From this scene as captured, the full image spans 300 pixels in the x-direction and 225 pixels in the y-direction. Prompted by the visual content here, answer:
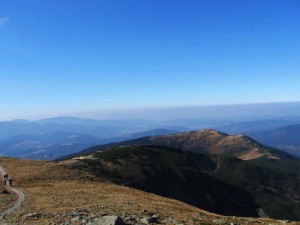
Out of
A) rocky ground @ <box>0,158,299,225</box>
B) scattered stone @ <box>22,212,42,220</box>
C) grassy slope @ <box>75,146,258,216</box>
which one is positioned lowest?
grassy slope @ <box>75,146,258,216</box>

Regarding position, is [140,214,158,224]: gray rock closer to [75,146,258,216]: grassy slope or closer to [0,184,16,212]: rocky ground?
[0,184,16,212]: rocky ground

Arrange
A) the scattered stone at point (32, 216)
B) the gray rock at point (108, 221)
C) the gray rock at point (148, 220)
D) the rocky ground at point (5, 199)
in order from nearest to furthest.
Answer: the gray rock at point (108, 221)
the gray rock at point (148, 220)
the scattered stone at point (32, 216)
the rocky ground at point (5, 199)

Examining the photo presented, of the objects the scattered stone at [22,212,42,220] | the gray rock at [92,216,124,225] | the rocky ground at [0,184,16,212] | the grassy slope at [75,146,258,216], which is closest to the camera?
the gray rock at [92,216,124,225]

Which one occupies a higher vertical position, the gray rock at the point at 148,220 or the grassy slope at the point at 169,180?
the gray rock at the point at 148,220

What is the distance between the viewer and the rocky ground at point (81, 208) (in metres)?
28.3

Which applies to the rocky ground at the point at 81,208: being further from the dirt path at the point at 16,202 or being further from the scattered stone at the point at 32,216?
the dirt path at the point at 16,202

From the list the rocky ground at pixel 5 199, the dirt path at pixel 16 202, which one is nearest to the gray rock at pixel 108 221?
the dirt path at pixel 16 202

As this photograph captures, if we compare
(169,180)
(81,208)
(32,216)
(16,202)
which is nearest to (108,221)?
(32,216)

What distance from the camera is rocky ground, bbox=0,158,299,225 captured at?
28.3 meters

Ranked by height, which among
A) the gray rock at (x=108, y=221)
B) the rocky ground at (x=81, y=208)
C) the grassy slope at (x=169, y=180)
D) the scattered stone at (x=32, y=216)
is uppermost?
the gray rock at (x=108, y=221)

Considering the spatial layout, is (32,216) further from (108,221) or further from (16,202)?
(16,202)

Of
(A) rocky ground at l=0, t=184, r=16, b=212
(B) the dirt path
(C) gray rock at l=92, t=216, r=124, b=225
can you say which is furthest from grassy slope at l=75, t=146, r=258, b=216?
(C) gray rock at l=92, t=216, r=124, b=225

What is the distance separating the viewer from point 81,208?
111 ft

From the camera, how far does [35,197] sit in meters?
42.8
